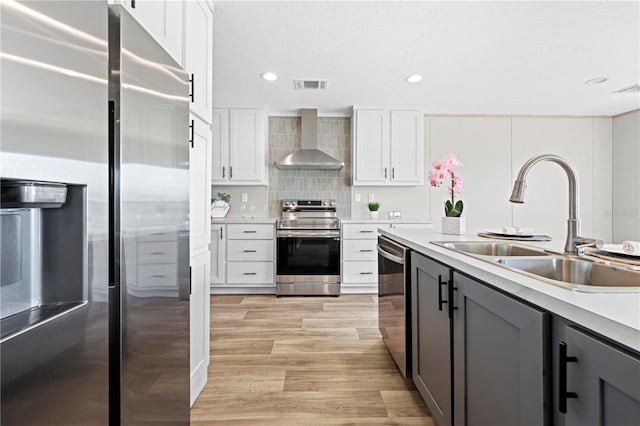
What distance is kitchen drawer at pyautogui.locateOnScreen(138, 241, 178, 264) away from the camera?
105cm

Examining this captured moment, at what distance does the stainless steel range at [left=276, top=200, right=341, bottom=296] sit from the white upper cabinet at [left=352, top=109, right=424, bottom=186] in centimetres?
89

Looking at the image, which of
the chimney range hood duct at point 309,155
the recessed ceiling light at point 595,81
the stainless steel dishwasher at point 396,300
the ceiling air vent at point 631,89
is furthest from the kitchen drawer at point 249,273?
the ceiling air vent at point 631,89

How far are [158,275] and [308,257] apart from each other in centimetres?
285

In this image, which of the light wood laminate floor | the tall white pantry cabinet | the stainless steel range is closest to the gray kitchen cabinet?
the light wood laminate floor

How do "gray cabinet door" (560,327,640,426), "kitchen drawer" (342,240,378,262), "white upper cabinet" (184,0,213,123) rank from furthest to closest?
"kitchen drawer" (342,240,378,262) → "white upper cabinet" (184,0,213,123) → "gray cabinet door" (560,327,640,426)

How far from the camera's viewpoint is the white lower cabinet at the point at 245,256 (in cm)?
401

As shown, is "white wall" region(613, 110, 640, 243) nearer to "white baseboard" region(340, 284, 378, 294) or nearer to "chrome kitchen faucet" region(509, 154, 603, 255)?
"white baseboard" region(340, 284, 378, 294)

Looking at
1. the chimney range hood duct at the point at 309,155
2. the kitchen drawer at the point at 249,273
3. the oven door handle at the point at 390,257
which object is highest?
the chimney range hood duct at the point at 309,155

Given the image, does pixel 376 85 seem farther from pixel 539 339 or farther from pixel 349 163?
pixel 539 339

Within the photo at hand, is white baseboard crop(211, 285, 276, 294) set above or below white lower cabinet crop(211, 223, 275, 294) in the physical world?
below

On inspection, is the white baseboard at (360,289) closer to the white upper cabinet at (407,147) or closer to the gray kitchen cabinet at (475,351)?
the white upper cabinet at (407,147)

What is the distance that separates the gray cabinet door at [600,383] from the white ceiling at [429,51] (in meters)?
2.15

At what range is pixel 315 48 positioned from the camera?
271 centimetres

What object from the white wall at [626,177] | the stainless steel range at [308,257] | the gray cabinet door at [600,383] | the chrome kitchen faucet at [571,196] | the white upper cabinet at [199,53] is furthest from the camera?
the white wall at [626,177]
